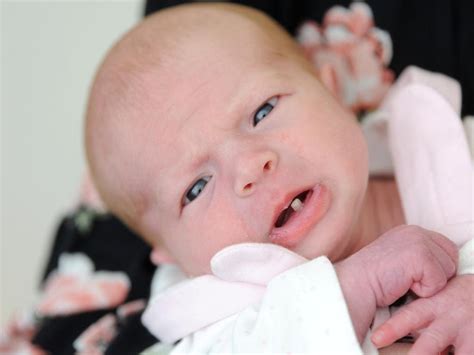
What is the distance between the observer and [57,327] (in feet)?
3.65

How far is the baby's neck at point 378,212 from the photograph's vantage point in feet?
3.05

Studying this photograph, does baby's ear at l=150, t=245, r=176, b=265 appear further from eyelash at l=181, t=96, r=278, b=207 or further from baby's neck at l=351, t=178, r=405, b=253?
baby's neck at l=351, t=178, r=405, b=253

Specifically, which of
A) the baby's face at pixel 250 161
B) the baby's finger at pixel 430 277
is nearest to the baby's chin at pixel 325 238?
the baby's face at pixel 250 161

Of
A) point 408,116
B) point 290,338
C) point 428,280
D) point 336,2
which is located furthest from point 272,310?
point 336,2

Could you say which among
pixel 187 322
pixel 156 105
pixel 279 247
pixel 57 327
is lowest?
pixel 57 327

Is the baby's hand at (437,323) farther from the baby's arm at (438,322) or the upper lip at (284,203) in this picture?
the upper lip at (284,203)

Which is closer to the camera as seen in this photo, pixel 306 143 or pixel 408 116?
pixel 306 143

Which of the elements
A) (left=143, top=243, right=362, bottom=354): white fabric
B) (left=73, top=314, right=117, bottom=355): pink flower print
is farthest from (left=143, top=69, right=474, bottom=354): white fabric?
(left=73, top=314, right=117, bottom=355): pink flower print

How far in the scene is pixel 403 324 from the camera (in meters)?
0.70

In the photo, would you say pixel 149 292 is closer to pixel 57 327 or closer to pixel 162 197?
pixel 57 327

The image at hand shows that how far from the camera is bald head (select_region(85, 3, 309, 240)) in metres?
0.87

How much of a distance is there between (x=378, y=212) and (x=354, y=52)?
0.29m

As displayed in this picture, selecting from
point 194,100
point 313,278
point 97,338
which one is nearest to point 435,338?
point 313,278

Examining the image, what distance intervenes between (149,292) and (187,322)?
286 millimetres
